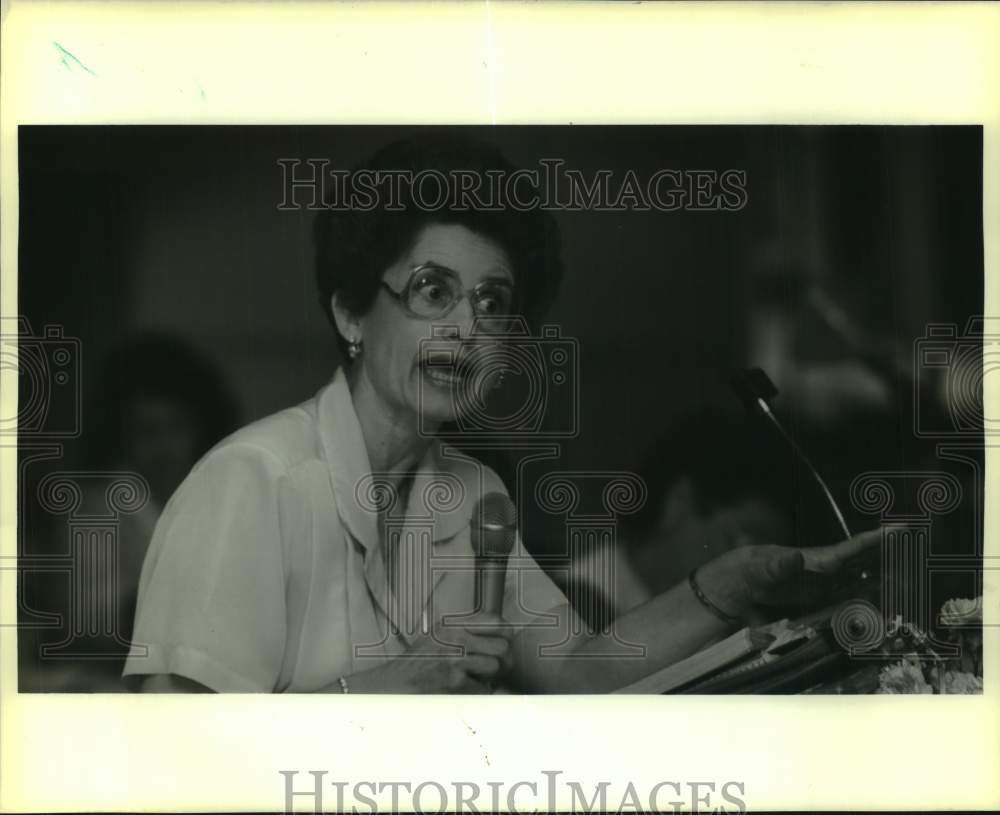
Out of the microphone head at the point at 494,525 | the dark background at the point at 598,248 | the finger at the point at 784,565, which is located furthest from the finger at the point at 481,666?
the finger at the point at 784,565

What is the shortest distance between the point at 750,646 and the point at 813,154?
3.31ft

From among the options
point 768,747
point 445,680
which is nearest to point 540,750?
point 445,680

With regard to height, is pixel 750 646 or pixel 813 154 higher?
pixel 813 154

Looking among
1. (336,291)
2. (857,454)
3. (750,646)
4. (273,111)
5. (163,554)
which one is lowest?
(750,646)

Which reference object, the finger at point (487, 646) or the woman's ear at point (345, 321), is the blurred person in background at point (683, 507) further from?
the woman's ear at point (345, 321)

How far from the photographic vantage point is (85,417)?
2398 millimetres

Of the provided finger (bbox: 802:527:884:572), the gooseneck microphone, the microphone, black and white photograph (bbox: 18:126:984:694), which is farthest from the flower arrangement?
the microphone

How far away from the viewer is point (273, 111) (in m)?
2.40

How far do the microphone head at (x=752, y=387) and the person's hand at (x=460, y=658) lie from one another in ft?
2.20

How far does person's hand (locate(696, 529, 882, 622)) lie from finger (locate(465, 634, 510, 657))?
420 millimetres

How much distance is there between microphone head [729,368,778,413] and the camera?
2.40 m

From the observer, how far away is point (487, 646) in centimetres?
239

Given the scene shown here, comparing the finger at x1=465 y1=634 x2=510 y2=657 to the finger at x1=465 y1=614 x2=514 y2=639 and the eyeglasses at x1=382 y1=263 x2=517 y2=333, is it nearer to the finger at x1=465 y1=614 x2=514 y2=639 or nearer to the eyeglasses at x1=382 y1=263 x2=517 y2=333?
the finger at x1=465 y1=614 x2=514 y2=639

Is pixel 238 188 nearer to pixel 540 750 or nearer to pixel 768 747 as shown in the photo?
pixel 540 750
